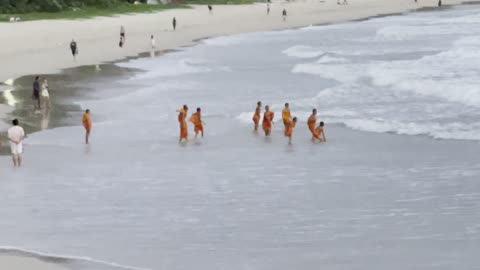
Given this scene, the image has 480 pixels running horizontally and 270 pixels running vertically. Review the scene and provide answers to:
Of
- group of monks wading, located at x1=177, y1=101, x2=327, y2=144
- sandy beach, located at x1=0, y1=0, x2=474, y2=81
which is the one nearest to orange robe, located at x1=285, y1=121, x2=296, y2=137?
group of monks wading, located at x1=177, y1=101, x2=327, y2=144

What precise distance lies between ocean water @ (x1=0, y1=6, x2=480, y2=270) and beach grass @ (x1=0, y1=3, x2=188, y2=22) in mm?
33488

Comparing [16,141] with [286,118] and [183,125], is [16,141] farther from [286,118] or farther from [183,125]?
[286,118]

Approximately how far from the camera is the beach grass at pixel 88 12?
67625 mm

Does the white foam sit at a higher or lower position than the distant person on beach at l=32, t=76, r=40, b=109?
lower

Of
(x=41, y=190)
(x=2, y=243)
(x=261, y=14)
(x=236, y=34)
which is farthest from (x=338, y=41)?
(x=2, y=243)

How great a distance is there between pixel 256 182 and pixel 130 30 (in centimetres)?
5010

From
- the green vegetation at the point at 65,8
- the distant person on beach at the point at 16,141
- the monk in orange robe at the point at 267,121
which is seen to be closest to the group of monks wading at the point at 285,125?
the monk in orange robe at the point at 267,121

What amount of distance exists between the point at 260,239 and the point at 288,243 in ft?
1.55

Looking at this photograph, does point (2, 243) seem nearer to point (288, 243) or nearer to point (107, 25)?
point (288, 243)

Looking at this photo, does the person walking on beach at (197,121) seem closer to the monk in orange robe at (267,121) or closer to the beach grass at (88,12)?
the monk in orange robe at (267,121)

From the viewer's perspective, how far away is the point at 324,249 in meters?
13.3

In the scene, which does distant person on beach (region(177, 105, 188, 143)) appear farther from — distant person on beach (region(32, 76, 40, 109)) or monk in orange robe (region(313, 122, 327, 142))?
distant person on beach (region(32, 76, 40, 109))

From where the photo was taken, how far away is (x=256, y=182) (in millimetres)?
18031

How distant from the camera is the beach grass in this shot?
6762 cm
